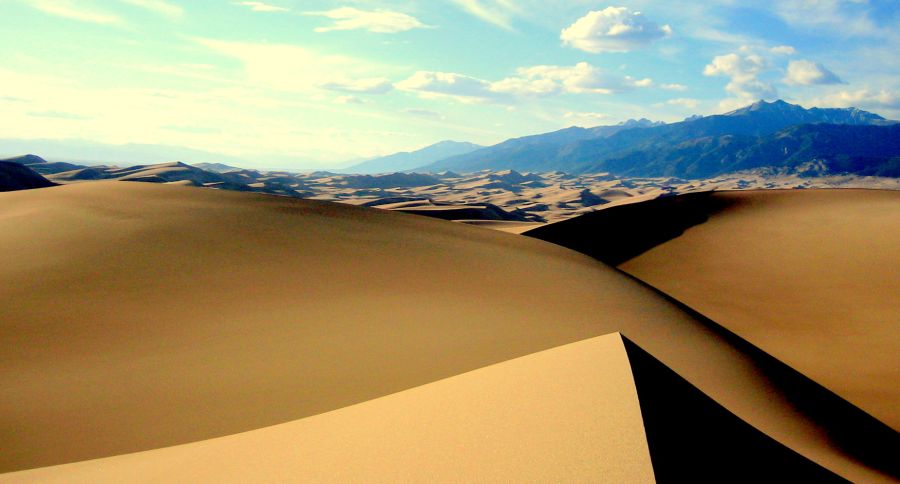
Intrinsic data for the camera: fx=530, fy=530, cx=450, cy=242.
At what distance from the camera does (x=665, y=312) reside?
11703 millimetres

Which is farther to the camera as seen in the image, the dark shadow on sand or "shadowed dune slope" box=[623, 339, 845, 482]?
the dark shadow on sand

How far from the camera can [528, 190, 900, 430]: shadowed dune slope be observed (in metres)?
11.9

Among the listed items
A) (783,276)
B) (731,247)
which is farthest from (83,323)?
(731,247)

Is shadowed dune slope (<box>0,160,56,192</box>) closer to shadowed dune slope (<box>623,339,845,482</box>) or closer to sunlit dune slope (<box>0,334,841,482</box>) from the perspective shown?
sunlit dune slope (<box>0,334,841,482</box>)

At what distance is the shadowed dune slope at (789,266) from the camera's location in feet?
39.2

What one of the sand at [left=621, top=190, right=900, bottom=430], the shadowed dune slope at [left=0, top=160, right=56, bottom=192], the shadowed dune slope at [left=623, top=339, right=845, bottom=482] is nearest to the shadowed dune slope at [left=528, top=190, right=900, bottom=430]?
the sand at [left=621, top=190, right=900, bottom=430]

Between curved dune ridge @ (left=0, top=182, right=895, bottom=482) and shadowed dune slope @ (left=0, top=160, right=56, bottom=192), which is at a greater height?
shadowed dune slope @ (left=0, top=160, right=56, bottom=192)

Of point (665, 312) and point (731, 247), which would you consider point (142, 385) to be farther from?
point (731, 247)

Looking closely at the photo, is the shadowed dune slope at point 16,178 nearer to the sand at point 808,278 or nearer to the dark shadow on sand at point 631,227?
the dark shadow on sand at point 631,227

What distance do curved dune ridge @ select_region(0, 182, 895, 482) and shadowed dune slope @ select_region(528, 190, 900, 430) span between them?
2672 mm

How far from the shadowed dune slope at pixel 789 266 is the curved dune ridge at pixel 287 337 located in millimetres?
2672

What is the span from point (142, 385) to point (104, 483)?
117 inches

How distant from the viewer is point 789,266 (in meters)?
18.4

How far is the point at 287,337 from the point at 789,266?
1770cm
